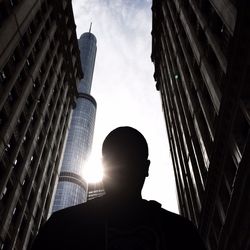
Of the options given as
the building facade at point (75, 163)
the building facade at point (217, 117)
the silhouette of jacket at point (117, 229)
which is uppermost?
the building facade at point (75, 163)

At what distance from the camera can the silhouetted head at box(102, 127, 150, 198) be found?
11.0ft

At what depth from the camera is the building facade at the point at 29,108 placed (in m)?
29.2

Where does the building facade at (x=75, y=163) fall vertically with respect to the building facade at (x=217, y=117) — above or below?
above

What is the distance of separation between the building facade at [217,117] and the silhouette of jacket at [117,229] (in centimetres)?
1446

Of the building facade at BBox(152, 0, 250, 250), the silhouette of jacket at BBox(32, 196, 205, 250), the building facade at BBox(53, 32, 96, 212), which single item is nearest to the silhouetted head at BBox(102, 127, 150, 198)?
the silhouette of jacket at BBox(32, 196, 205, 250)

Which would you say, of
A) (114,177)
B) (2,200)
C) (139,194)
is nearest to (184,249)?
(139,194)

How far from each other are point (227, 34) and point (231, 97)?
554cm

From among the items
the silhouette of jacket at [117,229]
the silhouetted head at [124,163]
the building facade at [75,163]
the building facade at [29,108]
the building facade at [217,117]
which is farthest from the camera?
the building facade at [75,163]

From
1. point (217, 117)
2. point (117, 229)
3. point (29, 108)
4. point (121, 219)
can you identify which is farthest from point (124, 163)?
point (29, 108)

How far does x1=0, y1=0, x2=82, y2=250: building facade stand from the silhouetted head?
26936mm

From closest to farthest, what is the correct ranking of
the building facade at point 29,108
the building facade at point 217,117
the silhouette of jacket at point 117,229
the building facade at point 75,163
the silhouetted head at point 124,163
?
the silhouette of jacket at point 117,229, the silhouetted head at point 124,163, the building facade at point 217,117, the building facade at point 29,108, the building facade at point 75,163

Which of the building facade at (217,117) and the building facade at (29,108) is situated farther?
the building facade at (29,108)

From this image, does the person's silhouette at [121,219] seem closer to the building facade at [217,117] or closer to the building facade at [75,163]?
the building facade at [217,117]

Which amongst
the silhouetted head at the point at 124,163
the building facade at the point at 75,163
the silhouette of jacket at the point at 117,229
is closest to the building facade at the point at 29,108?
the silhouetted head at the point at 124,163
